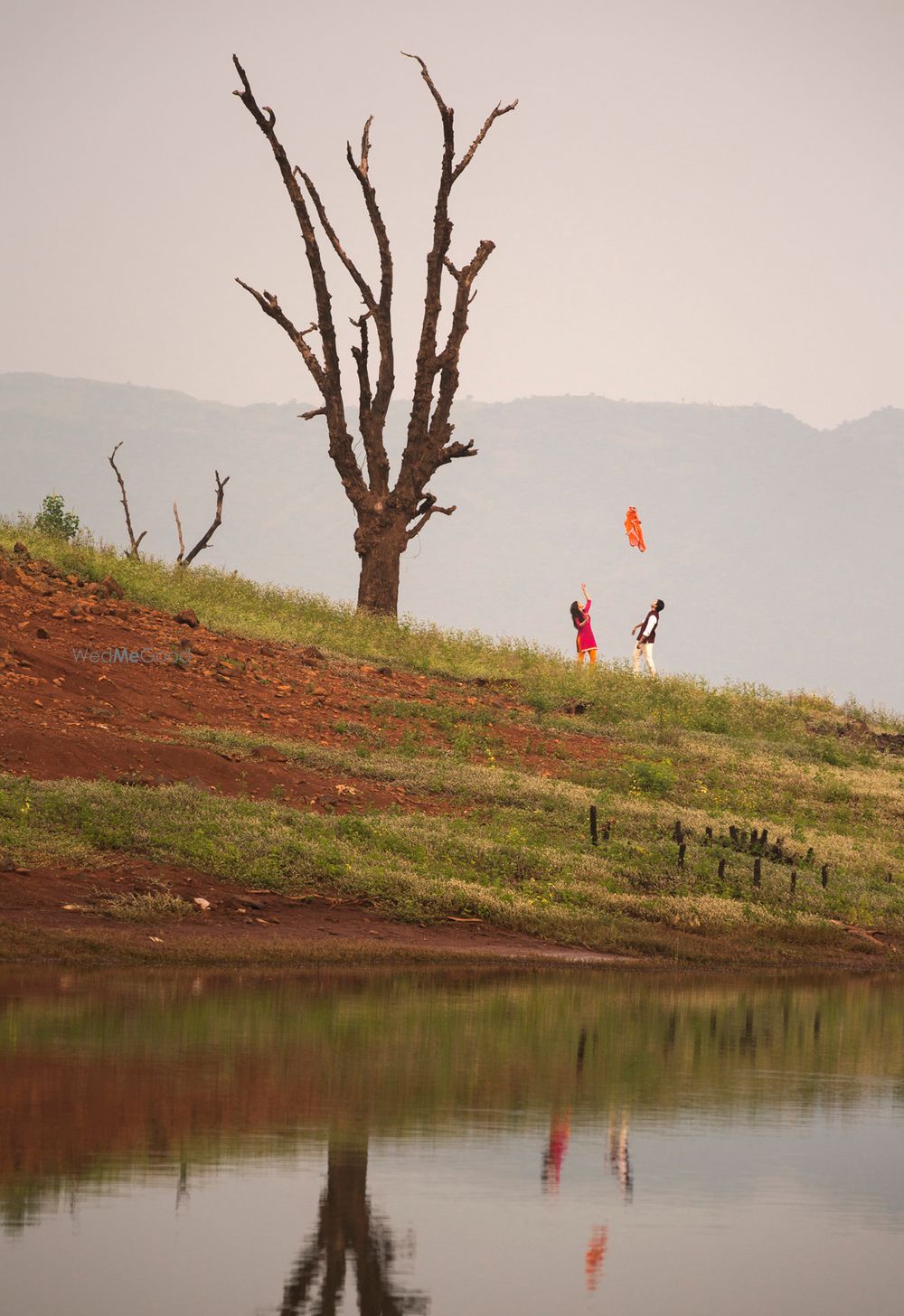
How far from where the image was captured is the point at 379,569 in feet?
111

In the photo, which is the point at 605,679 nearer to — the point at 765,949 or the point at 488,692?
the point at 488,692

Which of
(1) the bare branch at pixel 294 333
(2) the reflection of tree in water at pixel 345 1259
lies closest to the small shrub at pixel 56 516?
(1) the bare branch at pixel 294 333

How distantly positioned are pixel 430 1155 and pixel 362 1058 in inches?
79.8

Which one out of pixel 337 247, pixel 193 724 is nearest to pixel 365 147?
pixel 337 247

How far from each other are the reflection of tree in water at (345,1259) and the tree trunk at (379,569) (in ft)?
88.1

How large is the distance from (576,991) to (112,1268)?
728 centimetres

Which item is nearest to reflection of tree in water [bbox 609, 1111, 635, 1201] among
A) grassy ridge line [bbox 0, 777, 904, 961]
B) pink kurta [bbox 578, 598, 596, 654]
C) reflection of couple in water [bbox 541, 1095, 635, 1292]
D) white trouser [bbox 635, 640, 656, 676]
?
reflection of couple in water [bbox 541, 1095, 635, 1292]

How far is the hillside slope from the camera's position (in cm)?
1406

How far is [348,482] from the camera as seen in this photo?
34.2 metres

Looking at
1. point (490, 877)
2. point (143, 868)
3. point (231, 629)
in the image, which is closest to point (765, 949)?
point (490, 877)

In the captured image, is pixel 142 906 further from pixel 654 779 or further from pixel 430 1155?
pixel 654 779

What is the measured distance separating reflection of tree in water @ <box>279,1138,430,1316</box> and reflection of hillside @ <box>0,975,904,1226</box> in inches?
27.2

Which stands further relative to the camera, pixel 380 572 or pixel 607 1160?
pixel 380 572

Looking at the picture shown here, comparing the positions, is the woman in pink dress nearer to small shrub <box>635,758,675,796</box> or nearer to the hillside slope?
the hillside slope
